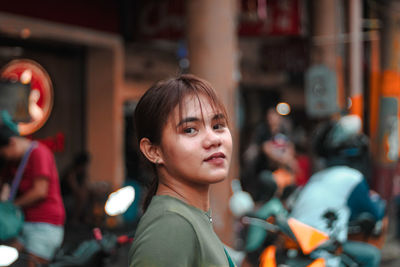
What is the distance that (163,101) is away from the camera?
1.80m

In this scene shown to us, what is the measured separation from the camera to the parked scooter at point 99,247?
10.7ft

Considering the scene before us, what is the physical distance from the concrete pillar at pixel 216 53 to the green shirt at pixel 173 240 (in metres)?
4.91

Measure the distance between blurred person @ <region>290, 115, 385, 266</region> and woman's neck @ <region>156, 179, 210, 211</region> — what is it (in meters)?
1.86

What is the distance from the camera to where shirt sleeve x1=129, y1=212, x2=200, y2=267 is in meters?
1.58

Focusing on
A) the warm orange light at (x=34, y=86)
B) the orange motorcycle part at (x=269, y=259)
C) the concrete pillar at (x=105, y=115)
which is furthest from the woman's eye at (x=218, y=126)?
the concrete pillar at (x=105, y=115)

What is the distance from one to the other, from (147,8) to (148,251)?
8.76 meters

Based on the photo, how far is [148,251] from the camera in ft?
5.21

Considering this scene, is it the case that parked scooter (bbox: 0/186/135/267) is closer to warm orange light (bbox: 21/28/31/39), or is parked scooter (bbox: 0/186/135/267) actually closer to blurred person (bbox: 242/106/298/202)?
blurred person (bbox: 242/106/298/202)

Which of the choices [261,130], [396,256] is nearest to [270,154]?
[261,130]

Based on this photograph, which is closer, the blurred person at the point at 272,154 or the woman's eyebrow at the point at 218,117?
the woman's eyebrow at the point at 218,117

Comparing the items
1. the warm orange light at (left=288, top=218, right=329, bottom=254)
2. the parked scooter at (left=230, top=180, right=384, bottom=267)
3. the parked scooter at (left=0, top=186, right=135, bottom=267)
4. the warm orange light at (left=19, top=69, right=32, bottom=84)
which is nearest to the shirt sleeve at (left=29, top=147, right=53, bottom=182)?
the parked scooter at (left=0, top=186, right=135, bottom=267)

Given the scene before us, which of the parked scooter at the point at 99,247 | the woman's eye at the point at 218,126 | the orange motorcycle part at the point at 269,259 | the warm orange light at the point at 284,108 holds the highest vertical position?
the woman's eye at the point at 218,126

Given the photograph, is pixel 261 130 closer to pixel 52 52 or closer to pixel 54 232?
pixel 52 52

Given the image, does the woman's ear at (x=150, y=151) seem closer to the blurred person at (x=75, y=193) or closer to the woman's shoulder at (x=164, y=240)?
the woman's shoulder at (x=164, y=240)
